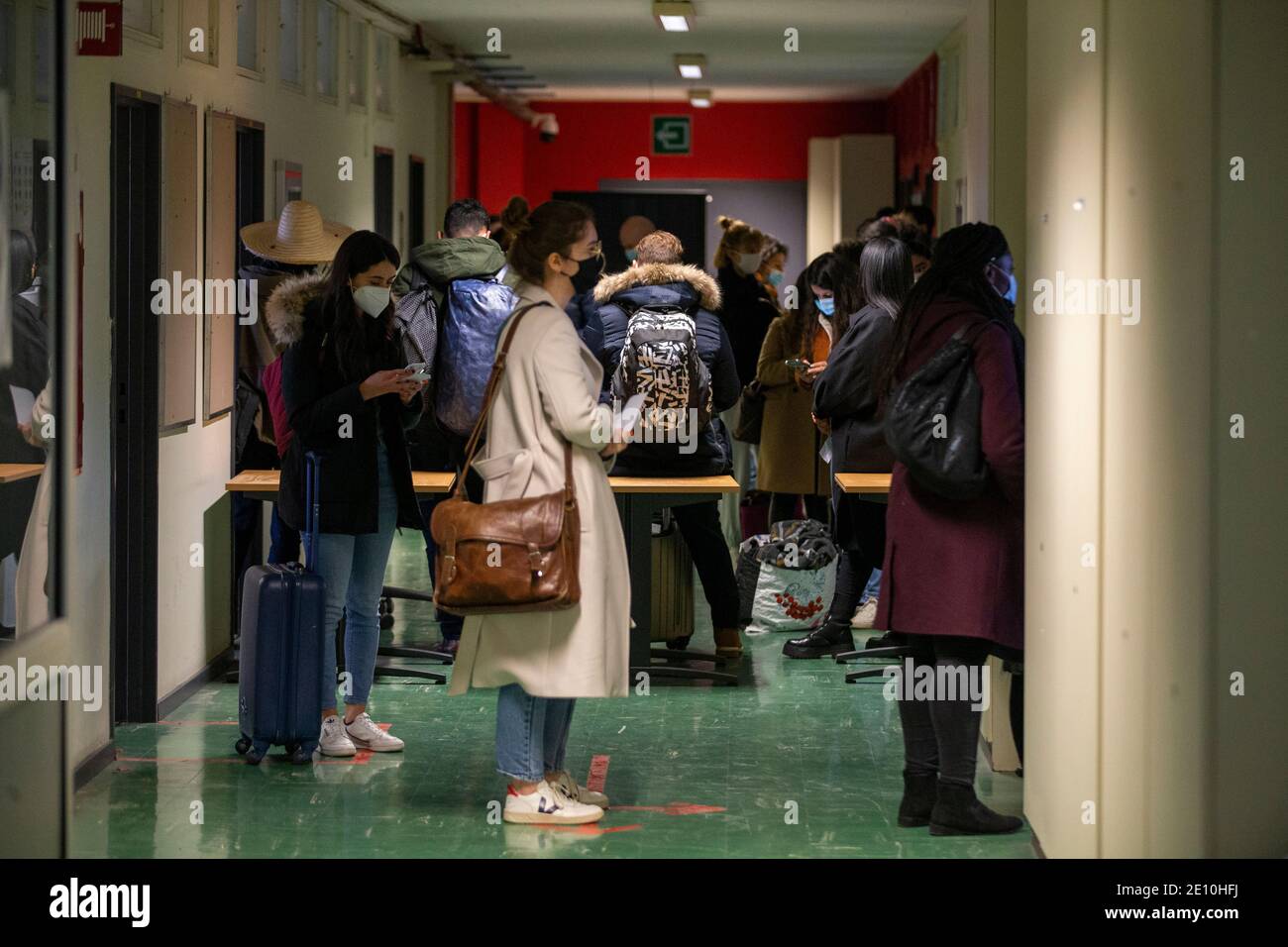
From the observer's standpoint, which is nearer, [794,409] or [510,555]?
[510,555]

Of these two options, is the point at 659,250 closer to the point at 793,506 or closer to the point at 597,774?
the point at 793,506

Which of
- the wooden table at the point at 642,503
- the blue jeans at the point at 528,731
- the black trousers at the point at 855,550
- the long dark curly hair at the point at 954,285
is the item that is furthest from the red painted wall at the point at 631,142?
the long dark curly hair at the point at 954,285

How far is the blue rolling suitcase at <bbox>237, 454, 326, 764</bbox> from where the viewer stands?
17.8 feet

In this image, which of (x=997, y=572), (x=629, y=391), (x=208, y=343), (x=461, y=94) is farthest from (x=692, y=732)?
(x=461, y=94)

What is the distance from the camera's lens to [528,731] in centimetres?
480

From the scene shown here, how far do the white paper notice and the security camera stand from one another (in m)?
A: 14.9

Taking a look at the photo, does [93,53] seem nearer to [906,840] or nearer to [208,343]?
[208,343]

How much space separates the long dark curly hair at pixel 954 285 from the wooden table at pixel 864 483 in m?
1.61

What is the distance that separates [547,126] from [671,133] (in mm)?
1361

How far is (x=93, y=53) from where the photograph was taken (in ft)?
18.3

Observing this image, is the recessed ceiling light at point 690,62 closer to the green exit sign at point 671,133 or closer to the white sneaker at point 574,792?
the green exit sign at point 671,133

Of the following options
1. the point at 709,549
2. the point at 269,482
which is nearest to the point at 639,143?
the point at 709,549

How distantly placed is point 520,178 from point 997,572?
14.9m

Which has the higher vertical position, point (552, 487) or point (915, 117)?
point (915, 117)
